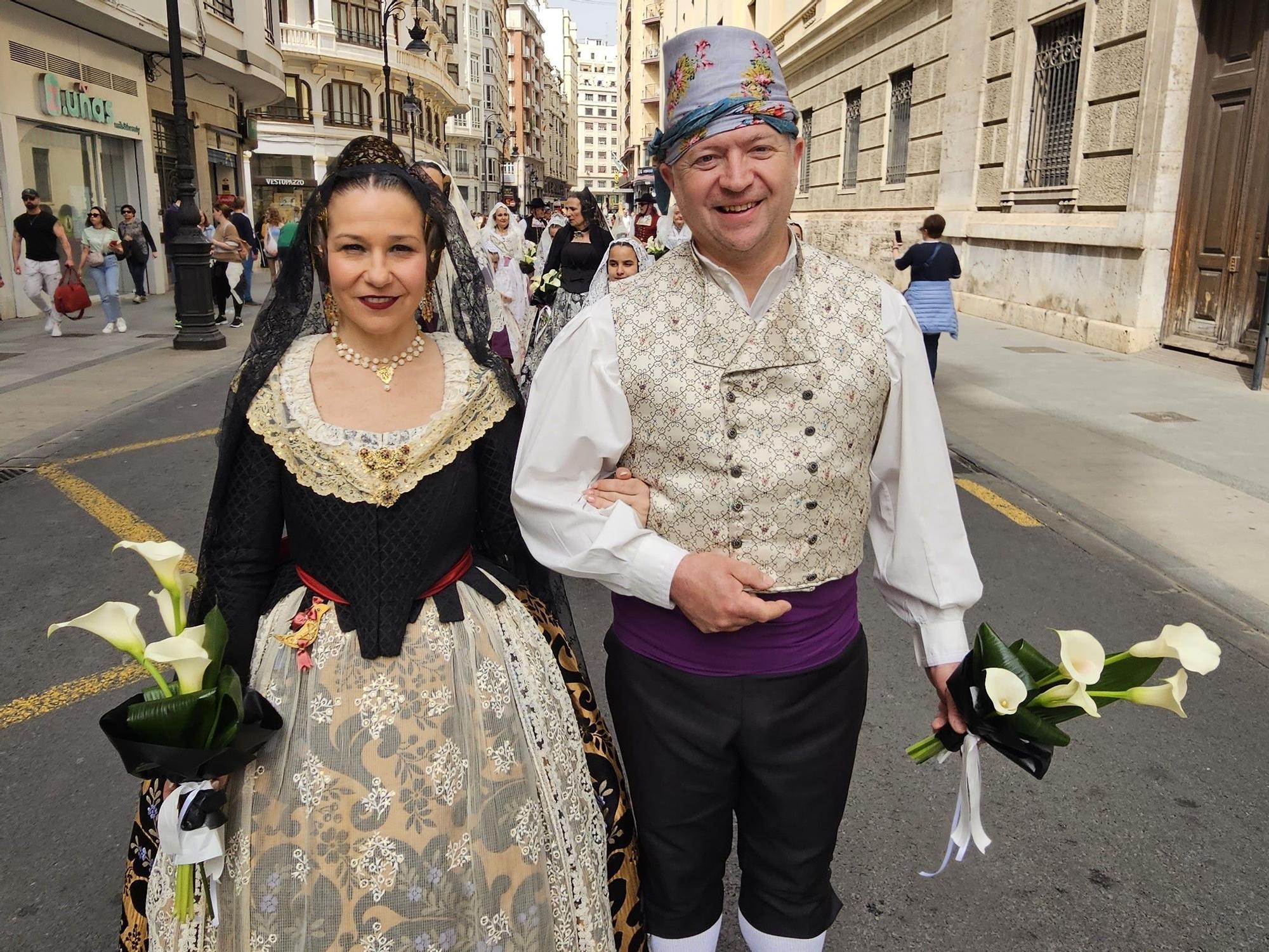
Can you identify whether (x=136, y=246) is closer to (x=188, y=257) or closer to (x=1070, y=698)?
(x=188, y=257)

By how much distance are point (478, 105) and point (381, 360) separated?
271 ft

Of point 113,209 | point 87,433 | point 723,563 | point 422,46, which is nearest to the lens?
point 723,563

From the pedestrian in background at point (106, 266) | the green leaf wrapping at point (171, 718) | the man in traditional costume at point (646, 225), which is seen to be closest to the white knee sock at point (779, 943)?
the green leaf wrapping at point (171, 718)

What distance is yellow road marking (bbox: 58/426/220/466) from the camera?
7.39m

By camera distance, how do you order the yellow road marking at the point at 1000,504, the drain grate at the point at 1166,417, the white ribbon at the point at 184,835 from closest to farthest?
1. the white ribbon at the point at 184,835
2. the yellow road marking at the point at 1000,504
3. the drain grate at the point at 1166,417

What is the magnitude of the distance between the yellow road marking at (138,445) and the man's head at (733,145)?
6.07m

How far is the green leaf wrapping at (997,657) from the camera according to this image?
167 cm

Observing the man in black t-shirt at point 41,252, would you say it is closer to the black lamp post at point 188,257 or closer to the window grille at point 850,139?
the black lamp post at point 188,257

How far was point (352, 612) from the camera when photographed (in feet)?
6.26

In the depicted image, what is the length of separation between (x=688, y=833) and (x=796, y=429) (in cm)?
79

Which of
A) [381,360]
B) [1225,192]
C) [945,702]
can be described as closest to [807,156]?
[1225,192]

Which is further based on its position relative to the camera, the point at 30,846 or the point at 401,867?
the point at 30,846

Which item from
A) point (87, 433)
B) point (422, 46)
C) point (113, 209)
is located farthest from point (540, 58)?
point (87, 433)

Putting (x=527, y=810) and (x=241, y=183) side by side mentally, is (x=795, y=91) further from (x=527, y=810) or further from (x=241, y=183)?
(x=527, y=810)
